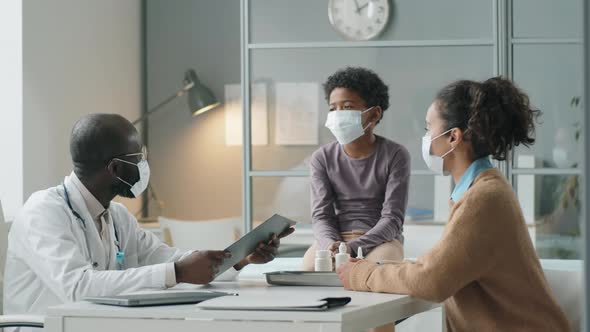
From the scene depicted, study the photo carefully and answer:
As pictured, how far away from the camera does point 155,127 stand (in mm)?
6688

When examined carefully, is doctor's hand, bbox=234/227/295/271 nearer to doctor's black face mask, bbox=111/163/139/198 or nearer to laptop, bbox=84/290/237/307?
doctor's black face mask, bbox=111/163/139/198

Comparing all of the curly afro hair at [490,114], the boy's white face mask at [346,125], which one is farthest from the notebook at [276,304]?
the boy's white face mask at [346,125]

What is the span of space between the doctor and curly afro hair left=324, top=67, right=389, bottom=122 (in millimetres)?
1305

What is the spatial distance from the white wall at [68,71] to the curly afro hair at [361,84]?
6.11 ft

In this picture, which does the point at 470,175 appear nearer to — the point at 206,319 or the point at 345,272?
the point at 345,272

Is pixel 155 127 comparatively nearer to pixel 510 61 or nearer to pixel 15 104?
pixel 15 104

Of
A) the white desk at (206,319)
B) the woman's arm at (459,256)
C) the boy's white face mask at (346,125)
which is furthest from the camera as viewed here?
the boy's white face mask at (346,125)

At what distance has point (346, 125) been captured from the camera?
368 cm

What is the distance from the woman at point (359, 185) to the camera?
342cm

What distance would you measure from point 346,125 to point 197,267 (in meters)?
1.56

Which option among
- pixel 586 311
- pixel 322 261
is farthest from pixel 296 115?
pixel 586 311

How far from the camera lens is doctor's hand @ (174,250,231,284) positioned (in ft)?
7.29

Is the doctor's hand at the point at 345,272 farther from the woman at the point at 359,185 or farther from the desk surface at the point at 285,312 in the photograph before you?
the woman at the point at 359,185

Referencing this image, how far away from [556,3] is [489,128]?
339 cm
